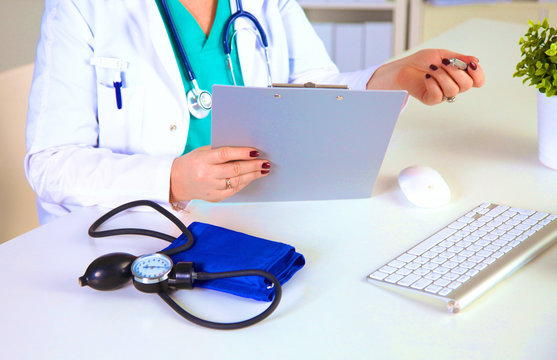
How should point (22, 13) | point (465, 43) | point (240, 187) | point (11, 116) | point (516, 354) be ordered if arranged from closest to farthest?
point (516, 354)
point (240, 187)
point (11, 116)
point (465, 43)
point (22, 13)

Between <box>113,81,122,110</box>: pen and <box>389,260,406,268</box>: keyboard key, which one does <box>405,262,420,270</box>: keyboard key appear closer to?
<box>389,260,406,268</box>: keyboard key

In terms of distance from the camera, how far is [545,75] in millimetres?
1037

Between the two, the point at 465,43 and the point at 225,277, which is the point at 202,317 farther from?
the point at 465,43

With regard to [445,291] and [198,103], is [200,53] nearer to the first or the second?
[198,103]

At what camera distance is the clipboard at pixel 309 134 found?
82 centimetres

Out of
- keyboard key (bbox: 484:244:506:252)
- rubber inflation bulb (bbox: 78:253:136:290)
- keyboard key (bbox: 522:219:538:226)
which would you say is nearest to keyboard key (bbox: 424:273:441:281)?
keyboard key (bbox: 484:244:506:252)

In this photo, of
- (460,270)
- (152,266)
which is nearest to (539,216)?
(460,270)

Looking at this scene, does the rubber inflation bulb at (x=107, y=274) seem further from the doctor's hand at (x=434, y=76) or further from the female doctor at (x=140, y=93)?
the doctor's hand at (x=434, y=76)

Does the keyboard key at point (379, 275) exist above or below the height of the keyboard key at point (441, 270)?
below

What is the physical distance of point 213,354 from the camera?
62 centimetres

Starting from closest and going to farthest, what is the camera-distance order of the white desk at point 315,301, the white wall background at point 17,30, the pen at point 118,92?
1. the white desk at point 315,301
2. the pen at point 118,92
3. the white wall background at point 17,30

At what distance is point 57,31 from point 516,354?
91 cm

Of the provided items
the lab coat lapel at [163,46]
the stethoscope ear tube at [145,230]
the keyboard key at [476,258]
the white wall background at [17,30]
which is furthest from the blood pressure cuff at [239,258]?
the white wall background at [17,30]

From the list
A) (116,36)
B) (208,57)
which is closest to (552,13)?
(208,57)
